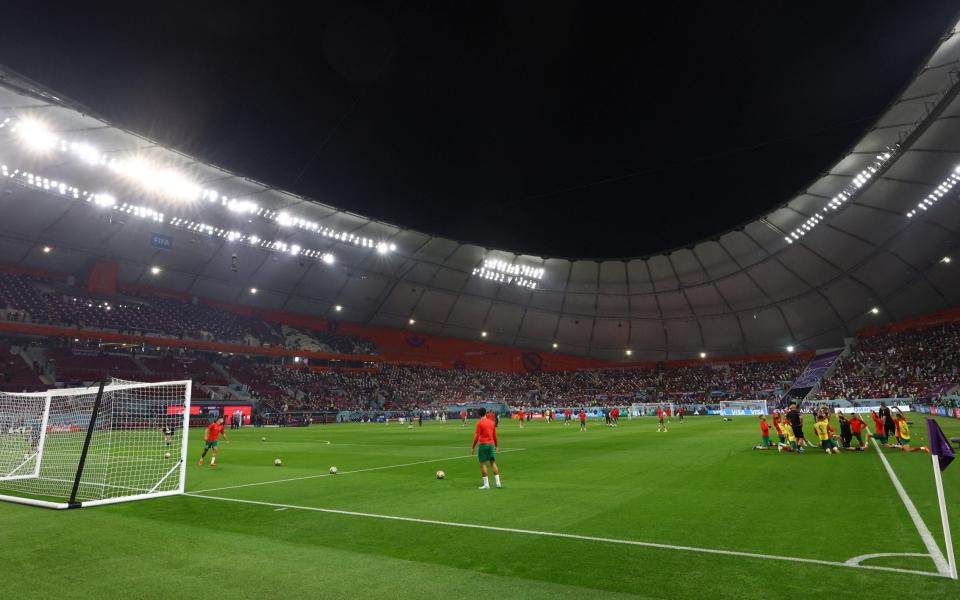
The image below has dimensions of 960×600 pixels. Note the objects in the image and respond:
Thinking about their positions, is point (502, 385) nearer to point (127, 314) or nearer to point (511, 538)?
point (127, 314)

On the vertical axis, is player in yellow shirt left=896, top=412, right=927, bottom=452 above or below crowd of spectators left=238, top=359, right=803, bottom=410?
below

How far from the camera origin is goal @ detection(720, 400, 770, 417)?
172ft

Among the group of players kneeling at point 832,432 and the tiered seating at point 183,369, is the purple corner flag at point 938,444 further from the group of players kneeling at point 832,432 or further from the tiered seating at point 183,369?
the tiered seating at point 183,369

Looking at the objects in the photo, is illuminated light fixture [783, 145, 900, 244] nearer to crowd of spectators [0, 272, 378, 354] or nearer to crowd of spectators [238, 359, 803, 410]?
crowd of spectators [238, 359, 803, 410]

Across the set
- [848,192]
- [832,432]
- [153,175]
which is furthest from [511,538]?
[848,192]

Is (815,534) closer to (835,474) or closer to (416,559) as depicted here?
(416,559)

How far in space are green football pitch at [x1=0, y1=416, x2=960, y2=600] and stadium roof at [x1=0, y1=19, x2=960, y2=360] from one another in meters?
29.0

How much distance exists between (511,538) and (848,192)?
49.3 m

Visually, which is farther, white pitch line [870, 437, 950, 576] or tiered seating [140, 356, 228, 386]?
tiered seating [140, 356, 228, 386]

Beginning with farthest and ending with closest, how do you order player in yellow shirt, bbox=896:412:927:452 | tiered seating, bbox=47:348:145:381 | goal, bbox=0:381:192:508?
1. tiered seating, bbox=47:348:145:381
2. player in yellow shirt, bbox=896:412:927:452
3. goal, bbox=0:381:192:508

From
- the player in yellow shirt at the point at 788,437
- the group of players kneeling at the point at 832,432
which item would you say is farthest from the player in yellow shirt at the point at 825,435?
the player in yellow shirt at the point at 788,437

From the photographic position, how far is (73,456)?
18.2 m

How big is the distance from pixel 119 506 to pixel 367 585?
25.7 ft

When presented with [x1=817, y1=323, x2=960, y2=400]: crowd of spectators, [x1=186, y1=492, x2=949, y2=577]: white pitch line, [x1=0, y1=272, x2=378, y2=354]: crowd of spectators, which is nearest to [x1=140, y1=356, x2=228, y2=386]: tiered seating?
[x1=0, y1=272, x2=378, y2=354]: crowd of spectators
